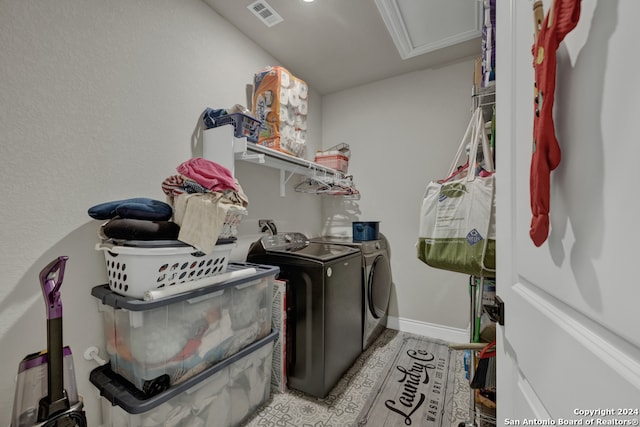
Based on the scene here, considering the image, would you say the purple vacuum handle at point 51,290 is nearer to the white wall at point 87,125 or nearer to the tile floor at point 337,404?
the white wall at point 87,125

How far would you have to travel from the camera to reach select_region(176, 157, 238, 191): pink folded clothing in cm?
119

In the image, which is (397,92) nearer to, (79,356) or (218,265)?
(218,265)

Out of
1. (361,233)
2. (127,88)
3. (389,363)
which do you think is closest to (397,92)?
(361,233)

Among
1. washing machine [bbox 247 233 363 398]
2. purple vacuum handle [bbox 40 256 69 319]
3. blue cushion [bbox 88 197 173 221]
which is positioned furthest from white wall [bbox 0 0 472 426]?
washing machine [bbox 247 233 363 398]

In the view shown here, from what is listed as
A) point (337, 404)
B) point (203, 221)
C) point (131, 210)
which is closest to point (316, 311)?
point (337, 404)

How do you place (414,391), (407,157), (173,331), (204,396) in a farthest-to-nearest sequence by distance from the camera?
(407,157)
(414,391)
(204,396)
(173,331)

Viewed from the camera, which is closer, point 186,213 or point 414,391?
point 186,213

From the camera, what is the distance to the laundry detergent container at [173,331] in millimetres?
1067

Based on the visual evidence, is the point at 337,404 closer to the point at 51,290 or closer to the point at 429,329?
the point at 429,329

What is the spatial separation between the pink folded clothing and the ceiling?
1.29 m

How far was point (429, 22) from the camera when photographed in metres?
2.01

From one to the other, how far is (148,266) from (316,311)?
100 cm

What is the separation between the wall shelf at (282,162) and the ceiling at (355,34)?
98 cm

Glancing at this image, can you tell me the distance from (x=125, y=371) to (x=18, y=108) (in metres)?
1.17
